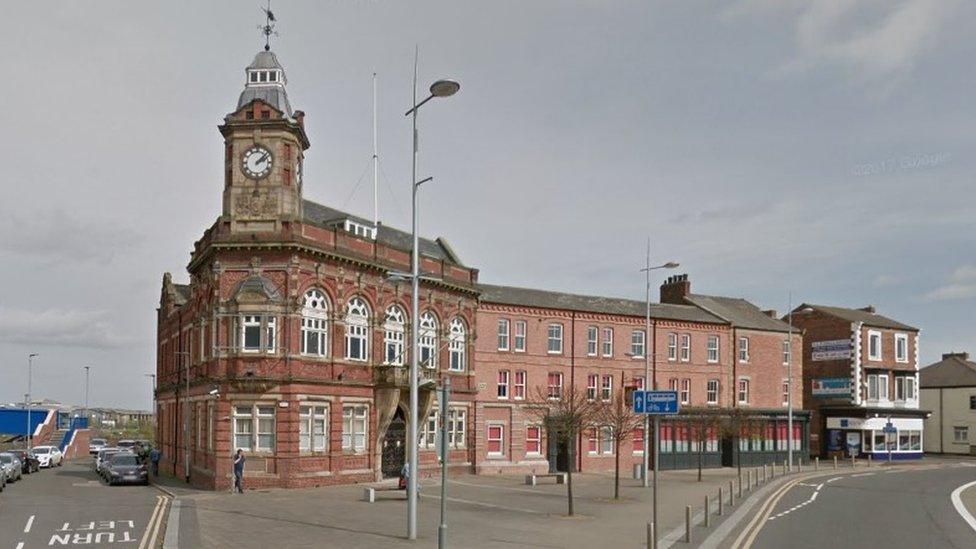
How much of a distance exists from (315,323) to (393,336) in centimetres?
576

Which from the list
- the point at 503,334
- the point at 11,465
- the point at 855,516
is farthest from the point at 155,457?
the point at 855,516

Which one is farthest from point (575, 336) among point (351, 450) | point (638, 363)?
point (351, 450)

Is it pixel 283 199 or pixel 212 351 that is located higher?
pixel 283 199

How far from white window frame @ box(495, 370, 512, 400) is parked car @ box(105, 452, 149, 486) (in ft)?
66.7

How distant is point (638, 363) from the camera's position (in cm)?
6191

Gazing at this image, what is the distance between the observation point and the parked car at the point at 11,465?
43.8 m

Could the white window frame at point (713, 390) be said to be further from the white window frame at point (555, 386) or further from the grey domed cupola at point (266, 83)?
the grey domed cupola at point (266, 83)

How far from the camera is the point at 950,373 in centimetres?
9025

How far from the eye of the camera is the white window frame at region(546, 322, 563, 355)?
57719mm

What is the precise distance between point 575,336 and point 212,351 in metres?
25.7

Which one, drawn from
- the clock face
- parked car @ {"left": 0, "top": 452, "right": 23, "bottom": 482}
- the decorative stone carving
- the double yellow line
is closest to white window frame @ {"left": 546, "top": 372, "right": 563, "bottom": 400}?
the decorative stone carving

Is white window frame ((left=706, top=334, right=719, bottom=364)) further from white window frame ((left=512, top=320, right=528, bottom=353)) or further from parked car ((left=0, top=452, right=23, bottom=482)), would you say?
parked car ((left=0, top=452, right=23, bottom=482))

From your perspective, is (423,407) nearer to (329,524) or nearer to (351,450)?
(351,450)

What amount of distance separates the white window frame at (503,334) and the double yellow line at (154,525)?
2461 cm
